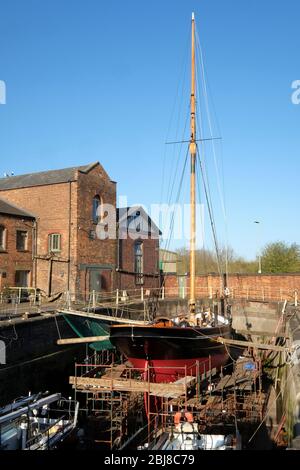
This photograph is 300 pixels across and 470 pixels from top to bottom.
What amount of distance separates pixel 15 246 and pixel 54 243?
2.45m

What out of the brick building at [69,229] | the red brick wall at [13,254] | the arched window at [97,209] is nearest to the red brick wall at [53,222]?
the brick building at [69,229]

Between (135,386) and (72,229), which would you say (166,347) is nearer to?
(135,386)

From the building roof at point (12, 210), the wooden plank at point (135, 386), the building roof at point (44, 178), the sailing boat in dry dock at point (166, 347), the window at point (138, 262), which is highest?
the building roof at point (44, 178)

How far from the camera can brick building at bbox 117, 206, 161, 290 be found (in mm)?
30781

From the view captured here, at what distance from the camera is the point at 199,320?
1667 centimetres

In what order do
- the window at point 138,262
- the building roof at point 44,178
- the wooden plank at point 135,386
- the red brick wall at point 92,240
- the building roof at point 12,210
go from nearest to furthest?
the wooden plank at point 135,386
the building roof at point 12,210
the red brick wall at point 92,240
the building roof at point 44,178
the window at point 138,262

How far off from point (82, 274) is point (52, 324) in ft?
28.3

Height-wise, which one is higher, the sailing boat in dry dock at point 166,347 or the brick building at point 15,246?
the brick building at point 15,246

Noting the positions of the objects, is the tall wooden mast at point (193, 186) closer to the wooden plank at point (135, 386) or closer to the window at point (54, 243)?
the wooden plank at point (135, 386)

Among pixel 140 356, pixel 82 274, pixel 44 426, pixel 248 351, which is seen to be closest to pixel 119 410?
pixel 140 356

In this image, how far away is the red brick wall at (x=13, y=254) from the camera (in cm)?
2458

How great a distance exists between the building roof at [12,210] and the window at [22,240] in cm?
108

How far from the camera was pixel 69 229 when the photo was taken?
26250 millimetres
